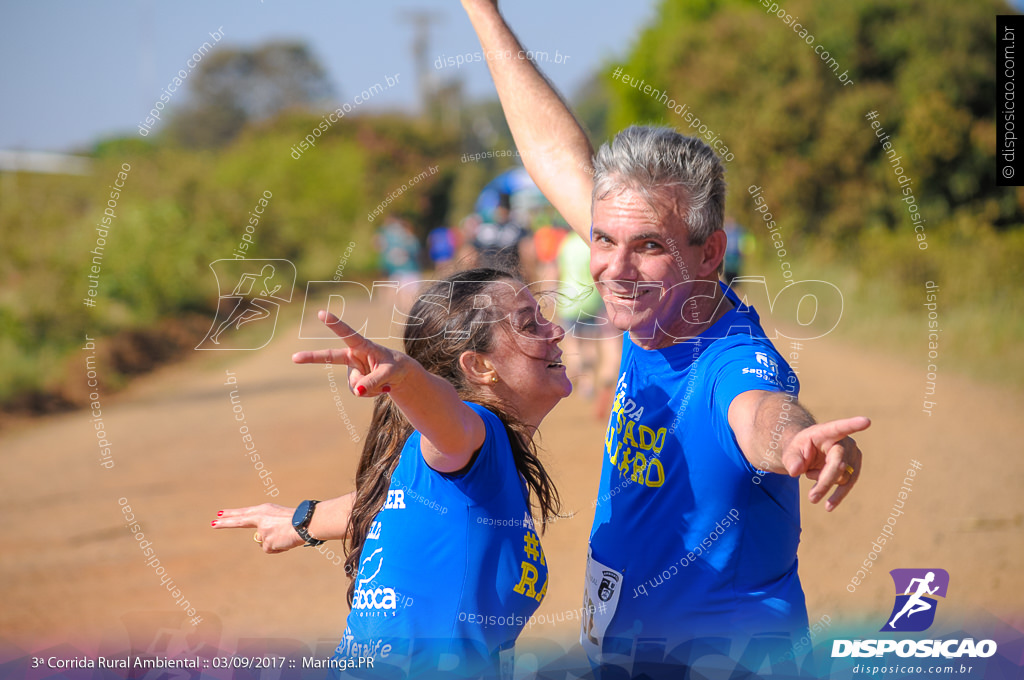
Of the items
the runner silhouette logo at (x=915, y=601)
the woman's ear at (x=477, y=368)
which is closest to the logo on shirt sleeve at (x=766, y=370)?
the woman's ear at (x=477, y=368)

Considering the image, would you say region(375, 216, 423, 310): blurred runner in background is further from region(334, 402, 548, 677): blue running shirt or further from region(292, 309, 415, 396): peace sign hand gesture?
region(292, 309, 415, 396): peace sign hand gesture

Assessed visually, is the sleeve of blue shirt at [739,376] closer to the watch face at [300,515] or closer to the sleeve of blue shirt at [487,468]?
the sleeve of blue shirt at [487,468]

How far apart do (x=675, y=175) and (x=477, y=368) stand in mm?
Result: 645

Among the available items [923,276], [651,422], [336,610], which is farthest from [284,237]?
[651,422]

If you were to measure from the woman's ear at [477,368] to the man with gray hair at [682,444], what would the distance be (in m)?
0.32

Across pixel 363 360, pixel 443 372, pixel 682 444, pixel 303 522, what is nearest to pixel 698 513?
pixel 682 444

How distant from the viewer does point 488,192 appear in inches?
679

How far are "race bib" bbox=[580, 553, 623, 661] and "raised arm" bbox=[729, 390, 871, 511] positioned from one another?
→ 0.50m

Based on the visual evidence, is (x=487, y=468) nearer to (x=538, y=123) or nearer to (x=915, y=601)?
(x=538, y=123)

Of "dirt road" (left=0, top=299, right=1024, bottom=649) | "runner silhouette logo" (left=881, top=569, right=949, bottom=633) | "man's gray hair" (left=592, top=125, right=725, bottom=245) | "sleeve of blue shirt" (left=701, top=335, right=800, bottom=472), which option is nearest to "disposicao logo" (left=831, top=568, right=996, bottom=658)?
"runner silhouette logo" (left=881, top=569, right=949, bottom=633)

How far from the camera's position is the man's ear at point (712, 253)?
79.6 inches

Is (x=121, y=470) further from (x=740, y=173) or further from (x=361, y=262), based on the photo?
(x=361, y=262)

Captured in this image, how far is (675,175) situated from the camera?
196cm

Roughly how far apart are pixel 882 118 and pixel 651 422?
551 inches
